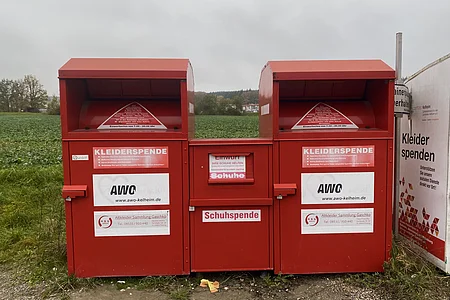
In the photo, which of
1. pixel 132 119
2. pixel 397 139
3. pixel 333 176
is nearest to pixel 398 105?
pixel 397 139

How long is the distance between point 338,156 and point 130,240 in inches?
79.9

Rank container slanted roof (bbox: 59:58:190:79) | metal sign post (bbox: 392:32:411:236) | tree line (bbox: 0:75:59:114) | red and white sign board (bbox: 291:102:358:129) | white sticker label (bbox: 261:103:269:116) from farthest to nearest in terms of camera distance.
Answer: tree line (bbox: 0:75:59:114) < metal sign post (bbox: 392:32:411:236) < white sticker label (bbox: 261:103:269:116) < red and white sign board (bbox: 291:102:358:129) < container slanted roof (bbox: 59:58:190:79)

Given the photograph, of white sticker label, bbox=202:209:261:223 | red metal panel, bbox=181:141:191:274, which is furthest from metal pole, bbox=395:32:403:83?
red metal panel, bbox=181:141:191:274

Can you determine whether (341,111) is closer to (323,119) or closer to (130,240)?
(323,119)

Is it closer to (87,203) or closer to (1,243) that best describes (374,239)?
(87,203)

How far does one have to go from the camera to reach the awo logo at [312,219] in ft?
11.4

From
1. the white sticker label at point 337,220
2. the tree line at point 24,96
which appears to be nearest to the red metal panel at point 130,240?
the white sticker label at point 337,220

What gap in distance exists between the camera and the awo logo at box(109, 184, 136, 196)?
3.38m

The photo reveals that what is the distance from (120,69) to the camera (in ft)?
10.6

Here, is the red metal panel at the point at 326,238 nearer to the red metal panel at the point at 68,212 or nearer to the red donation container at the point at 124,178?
the red donation container at the point at 124,178

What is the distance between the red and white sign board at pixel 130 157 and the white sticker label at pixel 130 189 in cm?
9

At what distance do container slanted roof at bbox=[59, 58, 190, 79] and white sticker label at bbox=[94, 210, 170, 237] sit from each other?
121 centimetres

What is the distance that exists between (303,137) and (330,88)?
666 mm

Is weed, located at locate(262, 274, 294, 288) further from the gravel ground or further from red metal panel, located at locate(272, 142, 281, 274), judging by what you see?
the gravel ground
